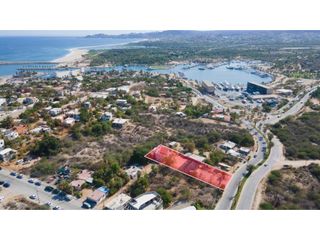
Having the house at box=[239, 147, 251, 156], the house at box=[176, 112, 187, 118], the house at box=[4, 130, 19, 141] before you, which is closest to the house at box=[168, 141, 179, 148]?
the house at box=[239, 147, 251, 156]

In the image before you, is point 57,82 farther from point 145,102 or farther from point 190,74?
Answer: point 190,74

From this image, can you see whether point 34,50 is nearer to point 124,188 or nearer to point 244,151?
point 244,151

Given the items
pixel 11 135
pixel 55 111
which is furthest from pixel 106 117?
pixel 11 135

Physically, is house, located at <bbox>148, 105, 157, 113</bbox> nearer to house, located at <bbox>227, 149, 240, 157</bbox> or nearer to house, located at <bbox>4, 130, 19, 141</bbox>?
house, located at <bbox>227, 149, 240, 157</bbox>

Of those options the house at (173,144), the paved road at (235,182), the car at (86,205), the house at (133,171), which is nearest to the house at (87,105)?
the house at (173,144)

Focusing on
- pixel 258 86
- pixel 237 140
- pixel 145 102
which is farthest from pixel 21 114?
pixel 258 86

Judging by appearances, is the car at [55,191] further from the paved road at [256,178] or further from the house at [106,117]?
the house at [106,117]
